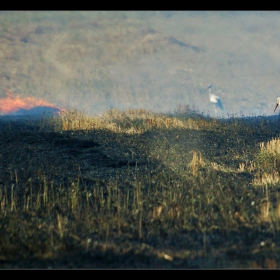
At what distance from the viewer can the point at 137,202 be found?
25.6 ft

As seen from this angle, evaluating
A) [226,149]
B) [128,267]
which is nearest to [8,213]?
[128,267]

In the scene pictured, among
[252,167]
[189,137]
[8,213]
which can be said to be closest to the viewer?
[8,213]

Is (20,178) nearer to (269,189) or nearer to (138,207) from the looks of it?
(138,207)

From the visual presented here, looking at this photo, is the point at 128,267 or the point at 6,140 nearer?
the point at 128,267

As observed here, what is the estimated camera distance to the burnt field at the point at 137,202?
19.3 ft

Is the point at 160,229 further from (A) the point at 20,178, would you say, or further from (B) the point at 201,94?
(B) the point at 201,94

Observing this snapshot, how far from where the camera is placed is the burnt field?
5891 mm

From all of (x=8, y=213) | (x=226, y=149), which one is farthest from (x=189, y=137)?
(x=8, y=213)

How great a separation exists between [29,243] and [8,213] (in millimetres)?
1449

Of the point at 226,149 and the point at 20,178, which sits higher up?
the point at 226,149
